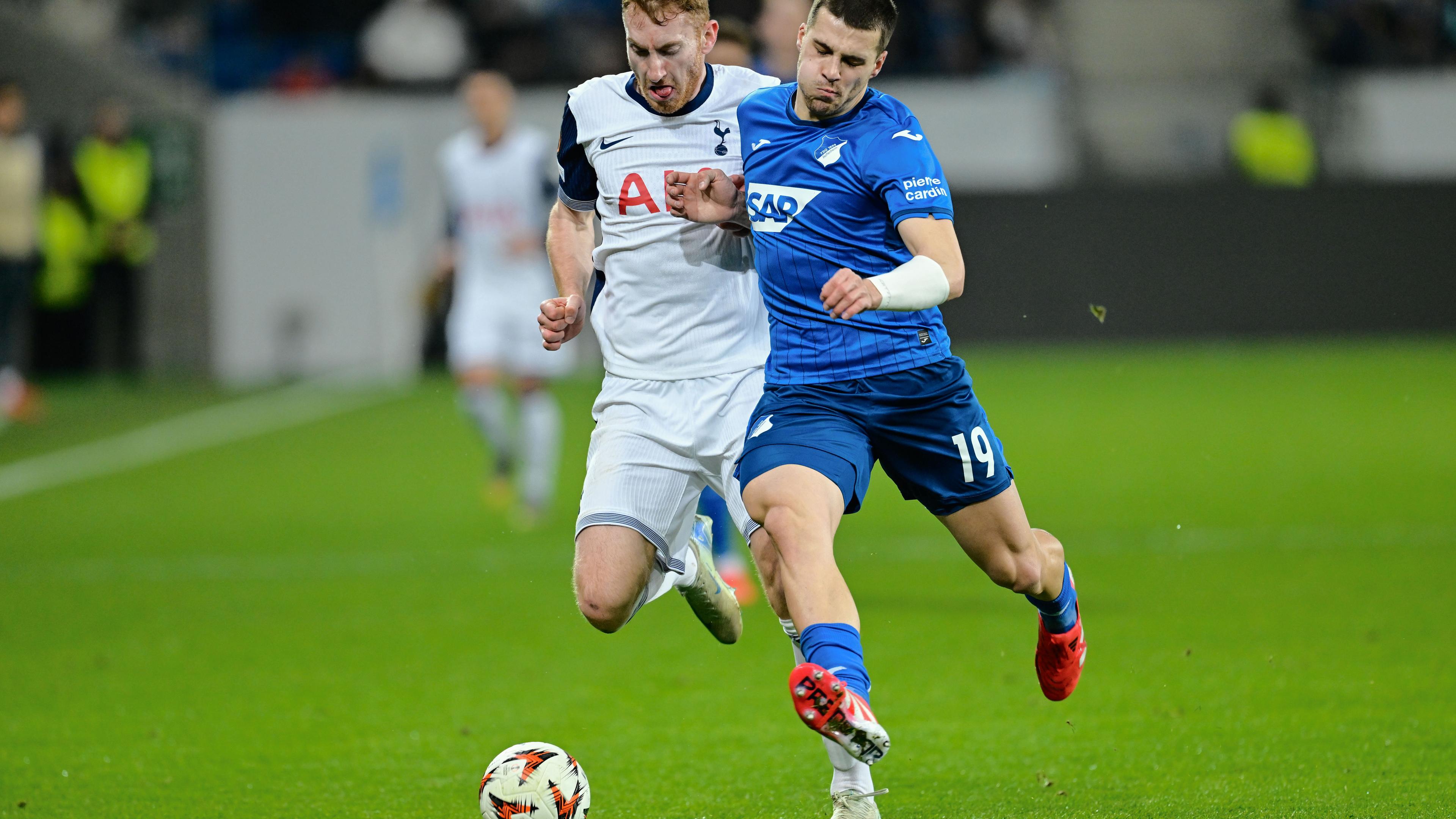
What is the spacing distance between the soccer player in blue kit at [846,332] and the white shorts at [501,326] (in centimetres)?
615

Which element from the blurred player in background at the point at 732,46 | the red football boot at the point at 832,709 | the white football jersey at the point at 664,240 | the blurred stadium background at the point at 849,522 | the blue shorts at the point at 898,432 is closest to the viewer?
the red football boot at the point at 832,709

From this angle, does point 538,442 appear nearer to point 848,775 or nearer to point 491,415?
point 491,415

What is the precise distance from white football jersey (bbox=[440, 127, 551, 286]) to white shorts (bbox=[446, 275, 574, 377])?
6 centimetres

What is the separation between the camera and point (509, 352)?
10.9 m

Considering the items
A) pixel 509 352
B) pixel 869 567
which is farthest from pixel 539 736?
pixel 509 352

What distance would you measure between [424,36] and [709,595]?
18.1m

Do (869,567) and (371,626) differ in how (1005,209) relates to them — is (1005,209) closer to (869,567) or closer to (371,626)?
(869,567)

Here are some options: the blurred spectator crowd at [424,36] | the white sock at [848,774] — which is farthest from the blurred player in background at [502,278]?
the blurred spectator crowd at [424,36]

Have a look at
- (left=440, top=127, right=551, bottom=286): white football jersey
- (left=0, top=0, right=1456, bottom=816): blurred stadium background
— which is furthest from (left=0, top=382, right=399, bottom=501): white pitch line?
(left=440, top=127, right=551, bottom=286): white football jersey

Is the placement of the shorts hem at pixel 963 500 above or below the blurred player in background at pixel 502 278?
above

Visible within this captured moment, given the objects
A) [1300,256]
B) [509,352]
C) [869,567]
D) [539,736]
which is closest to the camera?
[539,736]

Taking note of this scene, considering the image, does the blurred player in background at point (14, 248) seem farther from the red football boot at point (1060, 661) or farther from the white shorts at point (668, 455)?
the red football boot at point (1060, 661)

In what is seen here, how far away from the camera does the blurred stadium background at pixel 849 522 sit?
5137mm

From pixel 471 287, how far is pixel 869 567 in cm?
382
